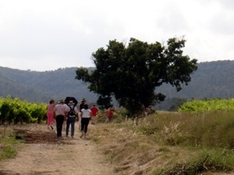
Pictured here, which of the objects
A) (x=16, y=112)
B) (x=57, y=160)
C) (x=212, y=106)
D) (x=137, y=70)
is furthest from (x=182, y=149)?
(x=137, y=70)

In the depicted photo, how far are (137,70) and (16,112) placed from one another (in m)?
23.1

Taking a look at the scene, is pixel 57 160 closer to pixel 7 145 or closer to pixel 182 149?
pixel 7 145

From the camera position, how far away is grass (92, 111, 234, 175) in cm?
976

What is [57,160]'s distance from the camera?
47.1 feet

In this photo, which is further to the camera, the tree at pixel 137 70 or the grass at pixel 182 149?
the tree at pixel 137 70

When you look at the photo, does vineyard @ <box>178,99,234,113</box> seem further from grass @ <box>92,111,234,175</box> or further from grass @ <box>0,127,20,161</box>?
grass @ <box>0,127,20,161</box>

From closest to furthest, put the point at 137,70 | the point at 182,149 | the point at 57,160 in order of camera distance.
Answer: the point at 182,149 → the point at 57,160 → the point at 137,70

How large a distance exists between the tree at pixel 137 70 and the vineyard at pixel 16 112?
16662mm

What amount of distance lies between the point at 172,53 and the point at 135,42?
13.1 feet

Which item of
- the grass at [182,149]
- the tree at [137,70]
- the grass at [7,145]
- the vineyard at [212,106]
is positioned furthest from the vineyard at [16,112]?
the tree at [137,70]

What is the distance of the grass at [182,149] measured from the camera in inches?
384

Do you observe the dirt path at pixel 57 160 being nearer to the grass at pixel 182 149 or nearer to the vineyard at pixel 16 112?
the grass at pixel 182 149

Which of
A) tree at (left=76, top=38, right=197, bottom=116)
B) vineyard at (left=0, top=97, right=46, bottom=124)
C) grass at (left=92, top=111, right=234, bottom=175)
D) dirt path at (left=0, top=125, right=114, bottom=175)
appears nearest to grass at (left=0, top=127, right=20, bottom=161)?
dirt path at (left=0, top=125, right=114, bottom=175)

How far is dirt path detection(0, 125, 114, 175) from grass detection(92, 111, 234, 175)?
1.68 feet
